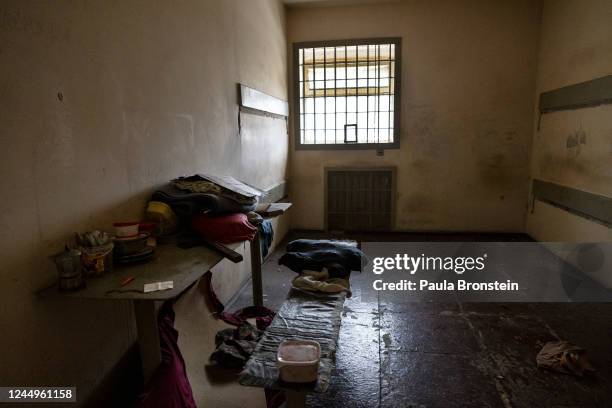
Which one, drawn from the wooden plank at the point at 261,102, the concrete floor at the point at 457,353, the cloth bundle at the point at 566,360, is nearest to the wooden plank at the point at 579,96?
the concrete floor at the point at 457,353

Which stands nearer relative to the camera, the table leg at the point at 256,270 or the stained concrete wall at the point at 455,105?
the table leg at the point at 256,270

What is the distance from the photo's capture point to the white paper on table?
1.33m

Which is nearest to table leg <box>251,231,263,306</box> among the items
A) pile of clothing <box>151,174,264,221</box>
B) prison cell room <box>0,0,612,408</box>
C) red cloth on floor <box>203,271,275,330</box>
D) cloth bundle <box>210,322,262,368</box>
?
prison cell room <box>0,0,612,408</box>

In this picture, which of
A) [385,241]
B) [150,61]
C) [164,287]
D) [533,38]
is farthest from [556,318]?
[533,38]

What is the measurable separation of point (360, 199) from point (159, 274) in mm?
3937

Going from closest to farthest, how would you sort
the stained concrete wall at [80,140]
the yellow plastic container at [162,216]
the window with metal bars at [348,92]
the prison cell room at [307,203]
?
the stained concrete wall at [80,140]
the prison cell room at [307,203]
the yellow plastic container at [162,216]
the window with metal bars at [348,92]

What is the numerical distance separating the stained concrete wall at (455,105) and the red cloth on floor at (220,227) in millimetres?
3257

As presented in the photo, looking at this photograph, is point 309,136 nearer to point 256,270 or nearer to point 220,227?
point 256,270

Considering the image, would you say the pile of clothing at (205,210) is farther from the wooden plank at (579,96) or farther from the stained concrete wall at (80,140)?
the wooden plank at (579,96)

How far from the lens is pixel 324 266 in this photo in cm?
230

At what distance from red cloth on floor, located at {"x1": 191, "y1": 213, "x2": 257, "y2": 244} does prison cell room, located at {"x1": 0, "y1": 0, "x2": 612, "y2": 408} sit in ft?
0.04

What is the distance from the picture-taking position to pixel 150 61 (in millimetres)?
1994

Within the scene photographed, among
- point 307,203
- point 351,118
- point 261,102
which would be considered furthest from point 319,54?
point 307,203
